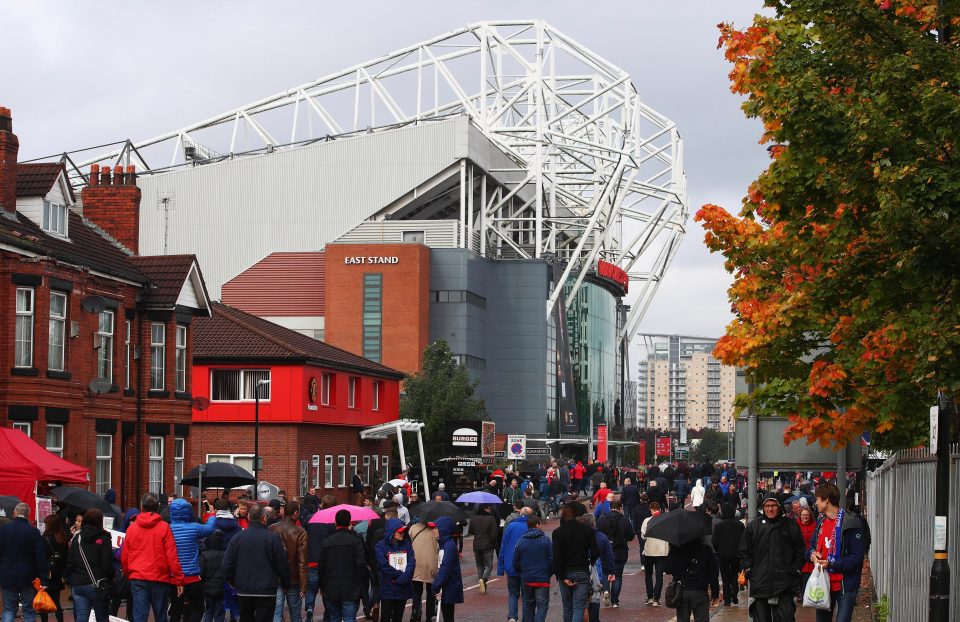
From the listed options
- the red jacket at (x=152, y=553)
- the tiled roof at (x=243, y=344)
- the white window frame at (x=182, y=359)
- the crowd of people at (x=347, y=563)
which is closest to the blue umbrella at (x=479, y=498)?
the crowd of people at (x=347, y=563)

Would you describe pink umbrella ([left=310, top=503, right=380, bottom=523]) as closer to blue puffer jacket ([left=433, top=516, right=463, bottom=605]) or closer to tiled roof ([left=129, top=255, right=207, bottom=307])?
blue puffer jacket ([left=433, top=516, right=463, bottom=605])

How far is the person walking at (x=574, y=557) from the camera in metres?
18.4

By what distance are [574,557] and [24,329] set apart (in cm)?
1653

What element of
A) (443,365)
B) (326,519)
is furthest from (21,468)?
(443,365)

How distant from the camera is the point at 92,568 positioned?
16906 mm

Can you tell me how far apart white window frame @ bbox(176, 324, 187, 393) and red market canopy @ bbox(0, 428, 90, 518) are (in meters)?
11.6


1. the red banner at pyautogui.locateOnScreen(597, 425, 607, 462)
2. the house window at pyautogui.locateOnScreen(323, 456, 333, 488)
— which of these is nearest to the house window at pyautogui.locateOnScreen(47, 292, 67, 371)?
the house window at pyautogui.locateOnScreen(323, 456, 333, 488)

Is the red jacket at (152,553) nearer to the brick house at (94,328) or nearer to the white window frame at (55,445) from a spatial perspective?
the brick house at (94,328)

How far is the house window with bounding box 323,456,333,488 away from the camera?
54438 millimetres

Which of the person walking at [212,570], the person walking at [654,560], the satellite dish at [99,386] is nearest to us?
the person walking at [212,570]

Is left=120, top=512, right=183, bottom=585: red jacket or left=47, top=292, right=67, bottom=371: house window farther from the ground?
left=47, top=292, right=67, bottom=371: house window

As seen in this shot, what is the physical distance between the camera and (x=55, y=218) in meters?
34.5

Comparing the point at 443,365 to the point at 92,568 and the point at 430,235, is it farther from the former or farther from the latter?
the point at 92,568

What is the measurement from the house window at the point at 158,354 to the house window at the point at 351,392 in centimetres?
1936
